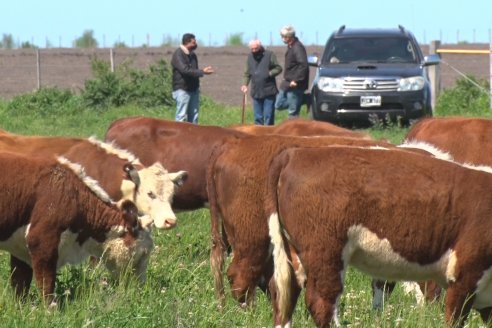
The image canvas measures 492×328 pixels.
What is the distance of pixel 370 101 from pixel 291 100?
6.31ft

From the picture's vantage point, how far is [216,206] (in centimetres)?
915

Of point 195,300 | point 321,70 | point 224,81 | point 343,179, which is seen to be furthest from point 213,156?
point 224,81

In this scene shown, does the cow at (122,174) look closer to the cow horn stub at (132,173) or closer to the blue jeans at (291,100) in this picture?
the cow horn stub at (132,173)

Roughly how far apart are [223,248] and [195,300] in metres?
1.05

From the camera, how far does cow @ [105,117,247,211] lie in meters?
11.5

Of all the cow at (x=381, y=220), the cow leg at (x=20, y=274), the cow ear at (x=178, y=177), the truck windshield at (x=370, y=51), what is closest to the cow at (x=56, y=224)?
the cow leg at (x=20, y=274)

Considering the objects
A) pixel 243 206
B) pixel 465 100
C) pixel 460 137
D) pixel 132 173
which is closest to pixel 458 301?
pixel 243 206

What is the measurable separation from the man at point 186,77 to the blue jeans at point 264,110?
1007 millimetres

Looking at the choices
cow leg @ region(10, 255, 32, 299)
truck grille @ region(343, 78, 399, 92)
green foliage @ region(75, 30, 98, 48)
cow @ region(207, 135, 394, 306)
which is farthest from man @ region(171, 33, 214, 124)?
green foliage @ region(75, 30, 98, 48)

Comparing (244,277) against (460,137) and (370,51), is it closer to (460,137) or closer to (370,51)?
(460,137)

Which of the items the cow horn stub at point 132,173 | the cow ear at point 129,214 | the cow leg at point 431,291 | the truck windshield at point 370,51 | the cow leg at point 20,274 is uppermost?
the truck windshield at point 370,51

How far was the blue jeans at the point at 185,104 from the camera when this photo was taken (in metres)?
18.6

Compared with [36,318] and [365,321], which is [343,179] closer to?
[365,321]

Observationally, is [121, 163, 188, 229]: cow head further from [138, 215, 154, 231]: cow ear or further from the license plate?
the license plate
